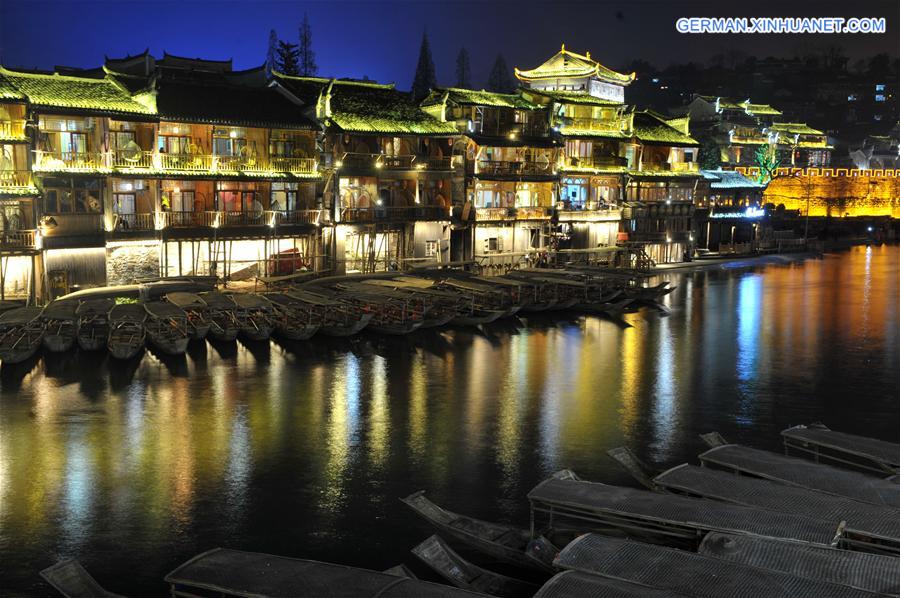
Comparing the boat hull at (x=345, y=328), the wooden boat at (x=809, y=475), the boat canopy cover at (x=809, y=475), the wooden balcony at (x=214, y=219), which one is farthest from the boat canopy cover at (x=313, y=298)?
the boat canopy cover at (x=809, y=475)

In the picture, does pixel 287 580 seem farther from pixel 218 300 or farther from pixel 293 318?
pixel 218 300

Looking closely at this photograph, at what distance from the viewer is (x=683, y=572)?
14.8m

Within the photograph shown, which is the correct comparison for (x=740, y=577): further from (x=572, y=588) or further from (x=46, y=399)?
(x=46, y=399)

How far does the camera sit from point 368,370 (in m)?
38.5

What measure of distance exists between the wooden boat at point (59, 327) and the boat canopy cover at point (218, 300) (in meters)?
6.60

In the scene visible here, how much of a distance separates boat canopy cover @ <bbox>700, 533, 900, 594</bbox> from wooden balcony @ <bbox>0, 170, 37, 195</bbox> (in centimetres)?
4267

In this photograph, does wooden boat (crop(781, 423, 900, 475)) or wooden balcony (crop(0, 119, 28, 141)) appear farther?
wooden balcony (crop(0, 119, 28, 141))

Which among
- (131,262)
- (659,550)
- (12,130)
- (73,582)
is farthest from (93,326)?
(659,550)

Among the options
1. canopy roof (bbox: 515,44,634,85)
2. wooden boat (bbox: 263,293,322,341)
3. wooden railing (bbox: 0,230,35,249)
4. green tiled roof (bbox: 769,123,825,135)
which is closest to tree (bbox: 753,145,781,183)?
green tiled roof (bbox: 769,123,825,135)

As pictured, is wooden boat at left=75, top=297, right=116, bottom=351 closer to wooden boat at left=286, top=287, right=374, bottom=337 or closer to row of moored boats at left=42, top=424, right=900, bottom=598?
wooden boat at left=286, top=287, right=374, bottom=337

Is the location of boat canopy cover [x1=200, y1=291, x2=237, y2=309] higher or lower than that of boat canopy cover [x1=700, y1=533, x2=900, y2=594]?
higher

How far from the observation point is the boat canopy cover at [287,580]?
14484 millimetres

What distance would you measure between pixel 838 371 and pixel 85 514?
3411 centimetres

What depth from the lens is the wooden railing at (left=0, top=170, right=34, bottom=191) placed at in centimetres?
4609
